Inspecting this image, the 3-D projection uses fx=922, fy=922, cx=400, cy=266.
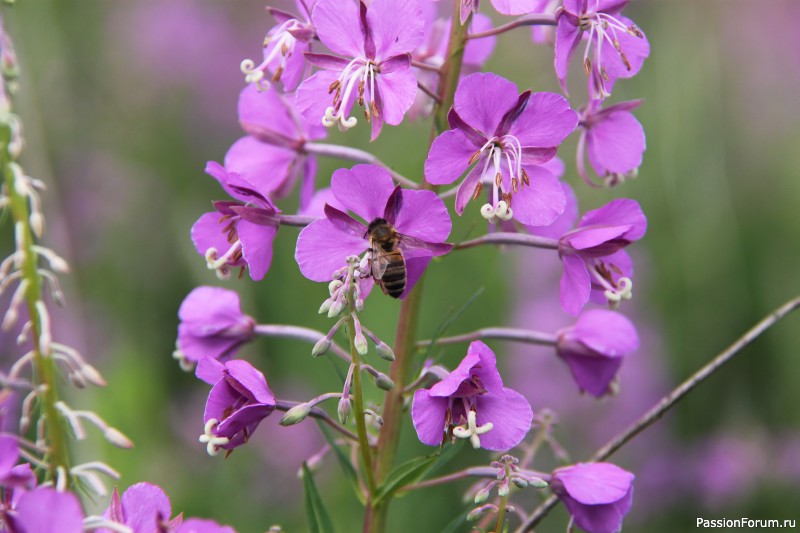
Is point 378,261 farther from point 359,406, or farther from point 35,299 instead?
point 35,299

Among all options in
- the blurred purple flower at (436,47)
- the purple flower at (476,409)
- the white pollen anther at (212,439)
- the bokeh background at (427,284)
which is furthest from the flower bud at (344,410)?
the bokeh background at (427,284)

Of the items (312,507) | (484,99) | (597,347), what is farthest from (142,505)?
(597,347)

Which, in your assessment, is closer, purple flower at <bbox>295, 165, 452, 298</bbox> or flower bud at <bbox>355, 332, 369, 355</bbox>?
flower bud at <bbox>355, 332, 369, 355</bbox>

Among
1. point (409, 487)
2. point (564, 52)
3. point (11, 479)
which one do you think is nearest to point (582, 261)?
point (564, 52)

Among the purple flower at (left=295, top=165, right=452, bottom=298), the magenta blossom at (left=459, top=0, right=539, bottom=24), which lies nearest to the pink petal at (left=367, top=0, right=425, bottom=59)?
the magenta blossom at (left=459, top=0, right=539, bottom=24)

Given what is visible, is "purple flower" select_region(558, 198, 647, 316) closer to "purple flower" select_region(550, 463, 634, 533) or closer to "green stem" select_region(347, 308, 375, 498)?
"purple flower" select_region(550, 463, 634, 533)
